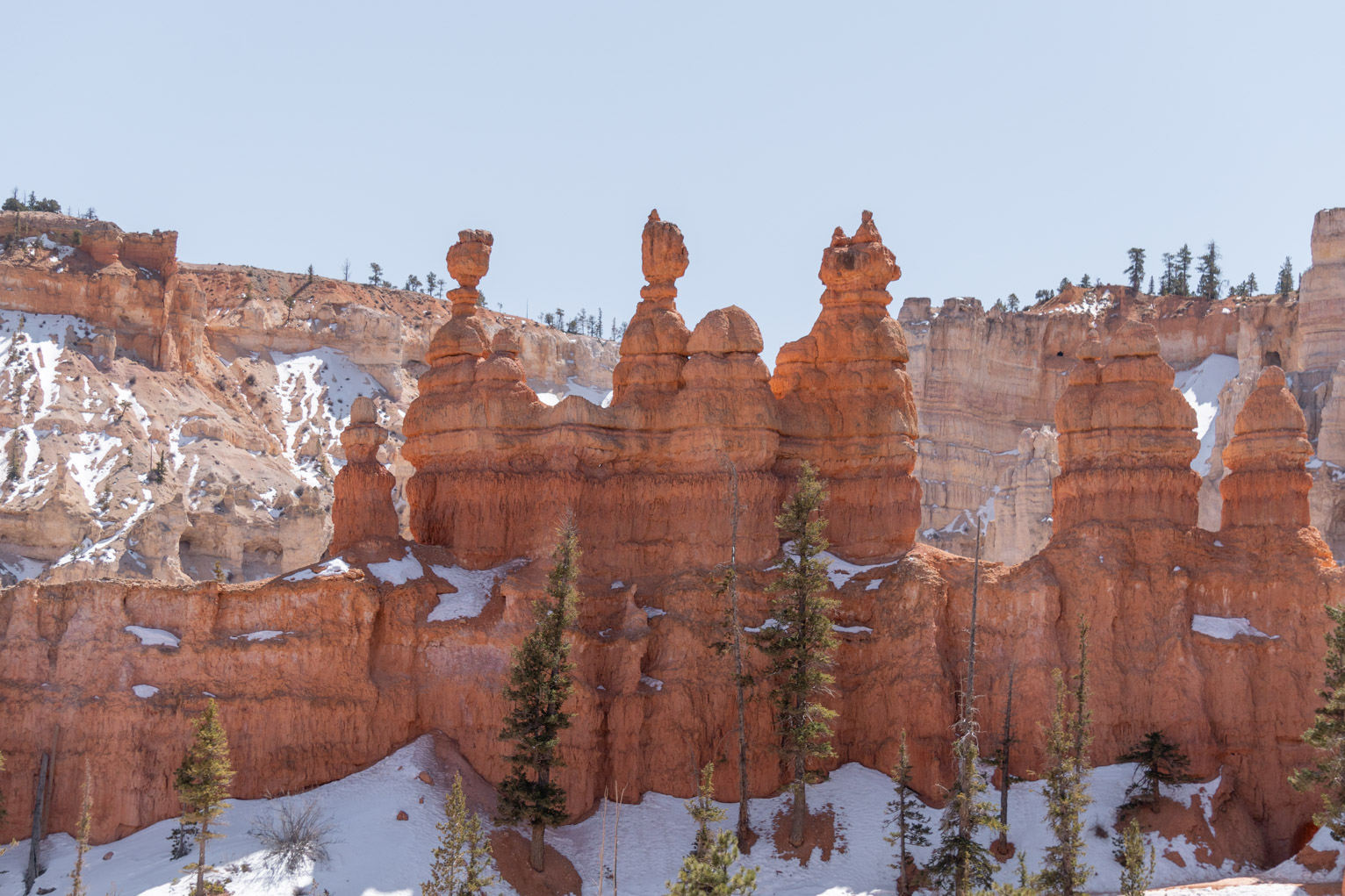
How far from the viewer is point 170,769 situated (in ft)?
118

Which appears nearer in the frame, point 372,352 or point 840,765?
point 840,765

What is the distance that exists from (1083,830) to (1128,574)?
7.91 meters

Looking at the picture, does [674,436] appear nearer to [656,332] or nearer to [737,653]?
[656,332]

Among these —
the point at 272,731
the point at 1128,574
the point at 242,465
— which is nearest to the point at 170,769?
the point at 272,731

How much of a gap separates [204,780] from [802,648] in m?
15.7

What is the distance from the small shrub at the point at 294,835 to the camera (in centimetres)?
3316

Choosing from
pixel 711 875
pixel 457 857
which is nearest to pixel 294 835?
pixel 457 857

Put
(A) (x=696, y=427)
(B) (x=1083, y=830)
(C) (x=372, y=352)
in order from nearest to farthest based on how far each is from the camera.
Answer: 1. (B) (x=1083, y=830)
2. (A) (x=696, y=427)
3. (C) (x=372, y=352)

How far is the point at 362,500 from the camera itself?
1665 inches

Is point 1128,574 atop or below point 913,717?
atop

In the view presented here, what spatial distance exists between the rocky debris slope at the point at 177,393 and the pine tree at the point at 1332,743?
63623 millimetres

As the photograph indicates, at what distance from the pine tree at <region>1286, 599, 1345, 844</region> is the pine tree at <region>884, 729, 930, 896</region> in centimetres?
929

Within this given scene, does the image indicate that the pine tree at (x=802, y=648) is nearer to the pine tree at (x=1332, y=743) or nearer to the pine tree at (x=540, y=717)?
the pine tree at (x=540, y=717)

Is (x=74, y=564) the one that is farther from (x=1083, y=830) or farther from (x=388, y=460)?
(x=1083, y=830)
